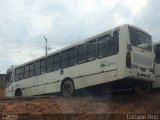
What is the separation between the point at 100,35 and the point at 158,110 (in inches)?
187

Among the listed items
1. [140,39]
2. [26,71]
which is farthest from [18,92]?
[140,39]

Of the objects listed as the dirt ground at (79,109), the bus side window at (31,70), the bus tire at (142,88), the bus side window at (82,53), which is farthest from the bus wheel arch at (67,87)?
the bus side window at (31,70)

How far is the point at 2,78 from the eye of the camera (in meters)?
49.9

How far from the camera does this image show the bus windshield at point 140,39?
17577mm

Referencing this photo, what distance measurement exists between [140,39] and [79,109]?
502cm

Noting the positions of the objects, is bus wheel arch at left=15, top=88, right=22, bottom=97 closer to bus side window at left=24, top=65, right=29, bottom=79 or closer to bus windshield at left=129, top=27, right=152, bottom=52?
bus side window at left=24, top=65, right=29, bottom=79

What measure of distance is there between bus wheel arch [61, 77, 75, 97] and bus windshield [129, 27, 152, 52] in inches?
172

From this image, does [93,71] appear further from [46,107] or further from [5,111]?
[5,111]

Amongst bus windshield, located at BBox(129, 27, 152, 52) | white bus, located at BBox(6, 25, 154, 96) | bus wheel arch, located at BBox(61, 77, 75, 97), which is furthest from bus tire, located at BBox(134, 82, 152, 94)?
bus wheel arch, located at BBox(61, 77, 75, 97)

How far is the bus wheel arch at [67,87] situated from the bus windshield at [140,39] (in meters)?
4.38

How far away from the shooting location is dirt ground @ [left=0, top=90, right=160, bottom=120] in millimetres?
14430

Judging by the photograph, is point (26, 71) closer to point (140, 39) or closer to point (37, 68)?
point (37, 68)

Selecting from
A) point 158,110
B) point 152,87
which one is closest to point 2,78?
point 152,87

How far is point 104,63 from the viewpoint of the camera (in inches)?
701
